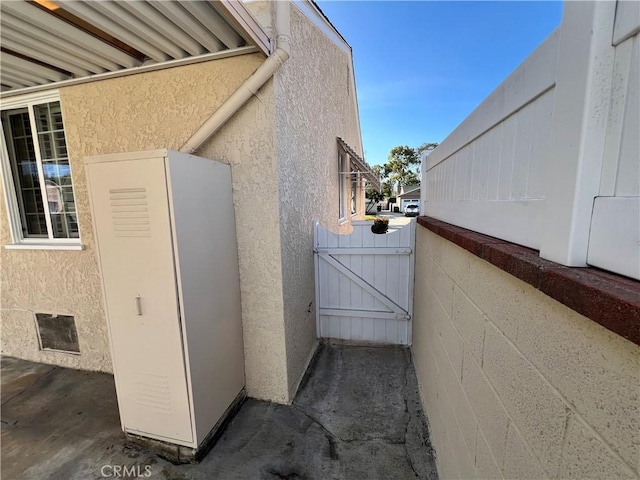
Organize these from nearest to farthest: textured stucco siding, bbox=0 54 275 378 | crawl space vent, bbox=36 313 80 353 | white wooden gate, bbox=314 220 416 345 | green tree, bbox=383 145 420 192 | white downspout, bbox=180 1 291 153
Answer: white downspout, bbox=180 1 291 153 < textured stucco siding, bbox=0 54 275 378 < crawl space vent, bbox=36 313 80 353 < white wooden gate, bbox=314 220 416 345 < green tree, bbox=383 145 420 192

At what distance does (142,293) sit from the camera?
2.38 meters

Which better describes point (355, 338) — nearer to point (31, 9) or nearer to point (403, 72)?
point (31, 9)

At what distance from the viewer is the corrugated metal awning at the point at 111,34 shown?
6.80 feet

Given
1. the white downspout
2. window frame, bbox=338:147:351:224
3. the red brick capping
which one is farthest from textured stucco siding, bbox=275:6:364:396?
the red brick capping

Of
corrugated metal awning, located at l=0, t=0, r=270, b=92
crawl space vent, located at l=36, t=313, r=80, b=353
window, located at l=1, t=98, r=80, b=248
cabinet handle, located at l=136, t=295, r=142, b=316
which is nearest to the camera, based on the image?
corrugated metal awning, located at l=0, t=0, r=270, b=92

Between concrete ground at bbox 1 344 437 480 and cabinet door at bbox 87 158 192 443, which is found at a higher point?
cabinet door at bbox 87 158 192 443

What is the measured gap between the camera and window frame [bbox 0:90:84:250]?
3.49 meters

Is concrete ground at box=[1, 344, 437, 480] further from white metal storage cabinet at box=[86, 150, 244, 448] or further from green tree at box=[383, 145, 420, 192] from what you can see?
green tree at box=[383, 145, 420, 192]

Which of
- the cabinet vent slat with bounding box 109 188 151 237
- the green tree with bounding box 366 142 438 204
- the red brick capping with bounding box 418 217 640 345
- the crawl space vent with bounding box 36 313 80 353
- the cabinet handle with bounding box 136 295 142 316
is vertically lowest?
the crawl space vent with bounding box 36 313 80 353

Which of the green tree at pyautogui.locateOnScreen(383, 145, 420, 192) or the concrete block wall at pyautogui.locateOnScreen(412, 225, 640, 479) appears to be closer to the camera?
the concrete block wall at pyautogui.locateOnScreen(412, 225, 640, 479)

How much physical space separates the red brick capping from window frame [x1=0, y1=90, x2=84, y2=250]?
4.62 m

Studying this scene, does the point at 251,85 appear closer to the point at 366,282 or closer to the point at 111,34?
the point at 111,34

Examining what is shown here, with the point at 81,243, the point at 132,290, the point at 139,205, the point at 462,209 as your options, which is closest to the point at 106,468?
the point at 132,290

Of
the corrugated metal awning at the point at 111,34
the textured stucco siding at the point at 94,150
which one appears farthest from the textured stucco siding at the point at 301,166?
the corrugated metal awning at the point at 111,34
